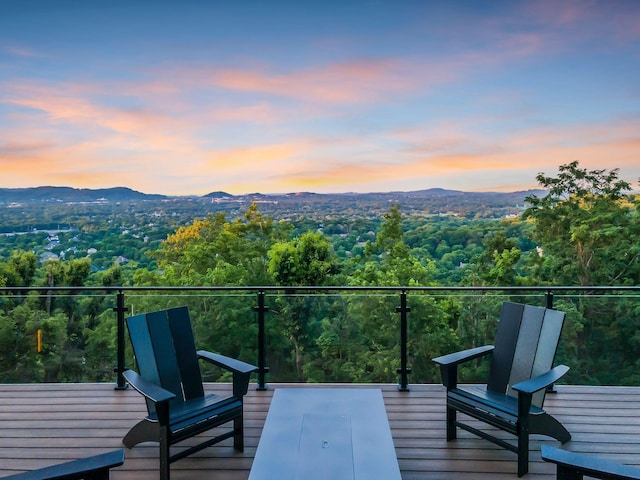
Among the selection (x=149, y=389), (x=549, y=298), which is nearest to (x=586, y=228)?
(x=549, y=298)

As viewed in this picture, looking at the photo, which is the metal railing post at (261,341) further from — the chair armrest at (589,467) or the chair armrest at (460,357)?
the chair armrest at (589,467)

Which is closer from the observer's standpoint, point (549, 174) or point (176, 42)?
point (176, 42)

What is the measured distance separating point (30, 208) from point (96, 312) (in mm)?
7563

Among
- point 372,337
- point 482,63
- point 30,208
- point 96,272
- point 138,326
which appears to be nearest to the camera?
point 138,326

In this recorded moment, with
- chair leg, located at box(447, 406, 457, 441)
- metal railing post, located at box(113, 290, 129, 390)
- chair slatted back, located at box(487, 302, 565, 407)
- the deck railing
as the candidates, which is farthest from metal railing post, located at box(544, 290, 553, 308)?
metal railing post, located at box(113, 290, 129, 390)

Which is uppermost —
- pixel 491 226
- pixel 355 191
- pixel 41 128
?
pixel 41 128

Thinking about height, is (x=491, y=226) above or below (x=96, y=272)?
above

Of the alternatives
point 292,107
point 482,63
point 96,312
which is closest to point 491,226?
point 482,63

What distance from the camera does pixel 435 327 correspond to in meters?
4.94

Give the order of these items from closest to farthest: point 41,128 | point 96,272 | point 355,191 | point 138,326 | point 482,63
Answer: point 138,326 < point 482,63 < point 41,128 < point 96,272 < point 355,191

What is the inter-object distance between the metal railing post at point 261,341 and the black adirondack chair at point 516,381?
1.91 meters

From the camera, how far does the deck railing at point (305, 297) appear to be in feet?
15.6

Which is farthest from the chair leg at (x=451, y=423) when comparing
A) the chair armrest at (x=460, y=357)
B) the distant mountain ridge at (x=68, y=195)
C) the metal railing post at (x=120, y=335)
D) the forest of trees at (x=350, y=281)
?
the distant mountain ridge at (x=68, y=195)

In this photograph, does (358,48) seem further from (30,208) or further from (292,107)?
(30,208)
